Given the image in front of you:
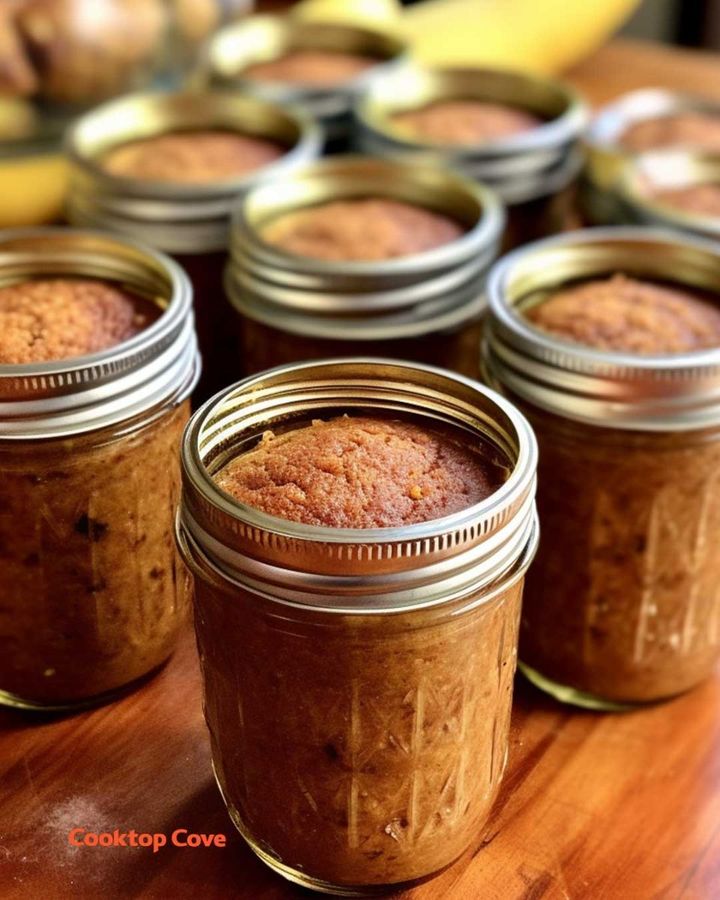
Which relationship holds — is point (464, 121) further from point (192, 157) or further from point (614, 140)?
point (192, 157)

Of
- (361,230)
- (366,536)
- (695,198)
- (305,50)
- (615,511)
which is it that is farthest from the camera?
(305,50)

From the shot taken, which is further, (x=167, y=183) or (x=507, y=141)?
(x=507, y=141)

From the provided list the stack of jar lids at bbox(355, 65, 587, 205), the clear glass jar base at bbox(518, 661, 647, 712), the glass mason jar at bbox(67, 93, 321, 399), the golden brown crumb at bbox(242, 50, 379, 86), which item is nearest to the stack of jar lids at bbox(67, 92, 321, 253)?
the glass mason jar at bbox(67, 93, 321, 399)

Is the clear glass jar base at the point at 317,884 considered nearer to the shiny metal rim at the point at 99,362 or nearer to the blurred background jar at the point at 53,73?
the shiny metal rim at the point at 99,362

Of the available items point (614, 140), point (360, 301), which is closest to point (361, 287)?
point (360, 301)

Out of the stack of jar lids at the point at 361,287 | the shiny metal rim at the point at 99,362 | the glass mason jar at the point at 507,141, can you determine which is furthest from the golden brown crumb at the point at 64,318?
the glass mason jar at the point at 507,141

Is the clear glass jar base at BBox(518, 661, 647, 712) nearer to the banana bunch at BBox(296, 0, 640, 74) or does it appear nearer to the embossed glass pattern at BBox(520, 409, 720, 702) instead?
the embossed glass pattern at BBox(520, 409, 720, 702)
